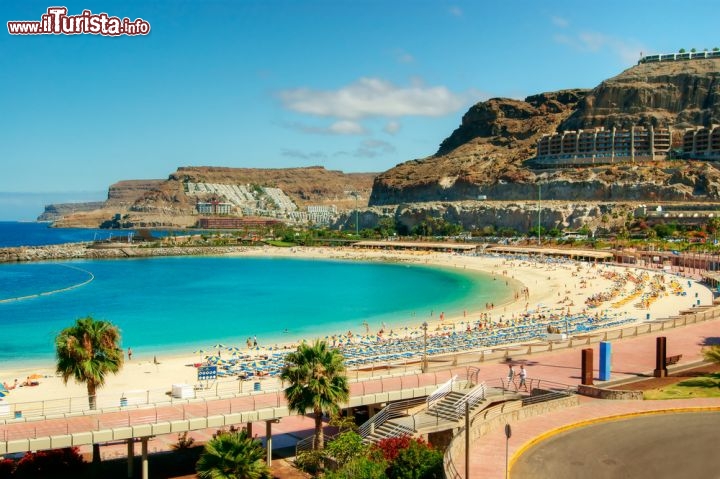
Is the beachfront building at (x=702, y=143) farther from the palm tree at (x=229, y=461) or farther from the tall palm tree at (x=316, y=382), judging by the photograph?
the palm tree at (x=229, y=461)

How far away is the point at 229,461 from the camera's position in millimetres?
15273

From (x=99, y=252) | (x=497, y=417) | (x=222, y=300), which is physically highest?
(x=497, y=417)

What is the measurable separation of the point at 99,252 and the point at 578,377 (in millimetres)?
103558

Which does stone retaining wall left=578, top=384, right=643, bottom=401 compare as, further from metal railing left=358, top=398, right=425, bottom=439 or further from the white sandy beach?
the white sandy beach

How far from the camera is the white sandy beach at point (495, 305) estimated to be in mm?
28531

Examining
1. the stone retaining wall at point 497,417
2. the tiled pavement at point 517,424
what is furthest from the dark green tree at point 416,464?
the tiled pavement at point 517,424

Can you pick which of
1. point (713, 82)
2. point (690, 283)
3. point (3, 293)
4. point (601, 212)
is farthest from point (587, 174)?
point (3, 293)

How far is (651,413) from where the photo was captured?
702 inches

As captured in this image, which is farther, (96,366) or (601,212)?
(601,212)

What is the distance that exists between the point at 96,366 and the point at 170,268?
3005 inches

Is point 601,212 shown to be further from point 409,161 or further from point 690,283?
point 409,161

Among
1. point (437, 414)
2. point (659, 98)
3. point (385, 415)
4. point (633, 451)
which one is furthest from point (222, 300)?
point (659, 98)

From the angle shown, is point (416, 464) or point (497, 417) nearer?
point (416, 464)

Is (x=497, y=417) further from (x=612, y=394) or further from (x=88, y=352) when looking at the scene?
(x=88, y=352)
